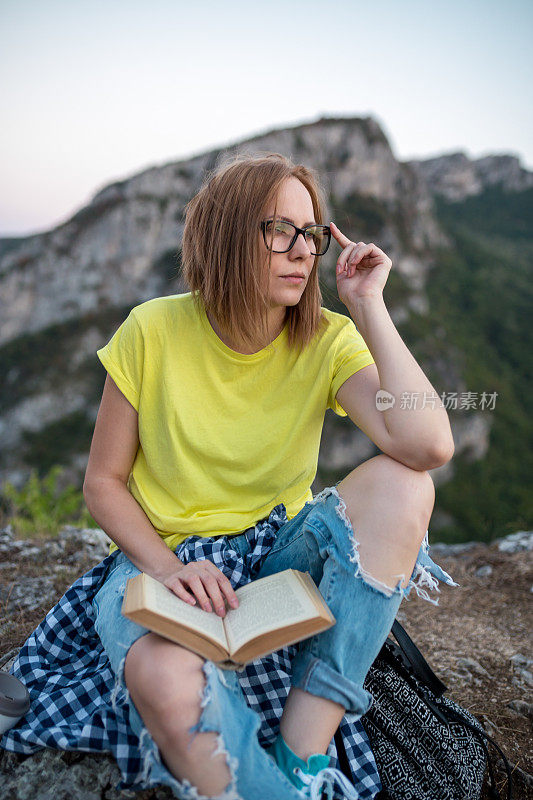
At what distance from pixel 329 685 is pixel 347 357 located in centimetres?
109

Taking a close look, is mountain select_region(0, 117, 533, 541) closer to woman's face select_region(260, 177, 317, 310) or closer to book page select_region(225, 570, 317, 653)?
woman's face select_region(260, 177, 317, 310)

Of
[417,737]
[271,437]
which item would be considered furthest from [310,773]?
[271,437]

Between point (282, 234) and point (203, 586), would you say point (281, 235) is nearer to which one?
point (282, 234)

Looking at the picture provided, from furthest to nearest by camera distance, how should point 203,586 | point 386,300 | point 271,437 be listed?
point 386,300 → point 271,437 → point 203,586

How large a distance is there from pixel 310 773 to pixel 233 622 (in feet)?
1.42

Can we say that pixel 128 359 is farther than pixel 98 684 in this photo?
Yes

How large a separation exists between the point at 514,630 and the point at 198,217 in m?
2.73

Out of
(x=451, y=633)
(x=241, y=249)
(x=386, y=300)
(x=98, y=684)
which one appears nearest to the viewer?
(x=98, y=684)

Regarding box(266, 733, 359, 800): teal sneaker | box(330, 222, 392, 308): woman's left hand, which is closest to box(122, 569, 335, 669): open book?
box(266, 733, 359, 800): teal sneaker

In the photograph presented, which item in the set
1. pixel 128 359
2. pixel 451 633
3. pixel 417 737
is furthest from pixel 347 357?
pixel 451 633

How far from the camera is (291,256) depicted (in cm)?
200

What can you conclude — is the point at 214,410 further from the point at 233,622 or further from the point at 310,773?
the point at 310,773

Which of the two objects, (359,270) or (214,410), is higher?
(359,270)

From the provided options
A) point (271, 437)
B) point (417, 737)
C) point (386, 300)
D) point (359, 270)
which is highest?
point (359, 270)
